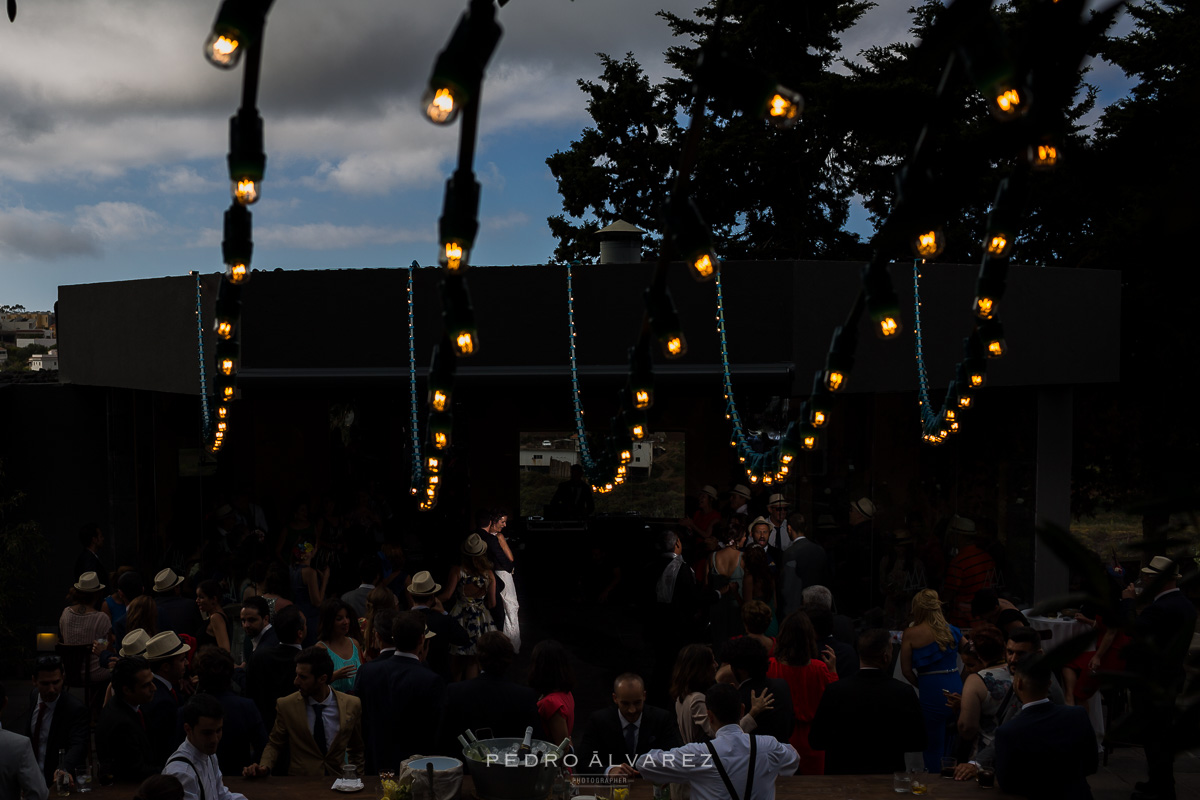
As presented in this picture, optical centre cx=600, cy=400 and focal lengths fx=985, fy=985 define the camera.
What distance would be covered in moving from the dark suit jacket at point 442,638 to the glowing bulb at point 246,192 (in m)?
4.92

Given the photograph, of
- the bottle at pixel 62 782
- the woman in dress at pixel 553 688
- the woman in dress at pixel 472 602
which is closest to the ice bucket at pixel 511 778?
the woman in dress at pixel 553 688

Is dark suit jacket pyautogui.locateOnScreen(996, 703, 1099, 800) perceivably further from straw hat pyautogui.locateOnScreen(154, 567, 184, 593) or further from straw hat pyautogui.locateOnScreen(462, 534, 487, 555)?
straw hat pyautogui.locateOnScreen(154, 567, 184, 593)

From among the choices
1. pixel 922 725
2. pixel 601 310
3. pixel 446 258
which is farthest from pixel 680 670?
pixel 601 310

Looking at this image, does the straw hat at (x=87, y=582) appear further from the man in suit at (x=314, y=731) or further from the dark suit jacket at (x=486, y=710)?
the dark suit jacket at (x=486, y=710)

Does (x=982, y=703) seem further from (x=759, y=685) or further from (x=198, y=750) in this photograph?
(x=198, y=750)

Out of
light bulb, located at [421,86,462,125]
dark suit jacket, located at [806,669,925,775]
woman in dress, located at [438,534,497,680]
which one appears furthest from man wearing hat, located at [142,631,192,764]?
light bulb, located at [421,86,462,125]

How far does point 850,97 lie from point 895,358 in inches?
354

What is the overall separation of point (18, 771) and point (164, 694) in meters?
0.87

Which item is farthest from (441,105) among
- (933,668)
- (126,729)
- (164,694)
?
(933,668)

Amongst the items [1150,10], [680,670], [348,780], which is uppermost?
[1150,10]

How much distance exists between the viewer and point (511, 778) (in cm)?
444

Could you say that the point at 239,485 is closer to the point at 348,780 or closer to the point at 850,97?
the point at 348,780

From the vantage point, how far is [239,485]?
1403 cm

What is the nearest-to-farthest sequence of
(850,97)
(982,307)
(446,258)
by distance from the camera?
(850,97) → (446,258) → (982,307)
